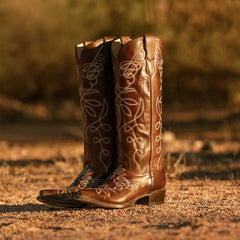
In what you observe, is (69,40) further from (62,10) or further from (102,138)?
(102,138)

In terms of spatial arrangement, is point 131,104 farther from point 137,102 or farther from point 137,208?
point 137,208

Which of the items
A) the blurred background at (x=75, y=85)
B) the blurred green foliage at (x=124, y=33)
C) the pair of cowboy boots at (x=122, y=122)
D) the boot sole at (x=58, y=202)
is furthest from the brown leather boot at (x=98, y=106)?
the blurred green foliage at (x=124, y=33)

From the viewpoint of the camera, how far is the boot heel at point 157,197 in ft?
8.14

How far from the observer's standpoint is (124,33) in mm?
7832

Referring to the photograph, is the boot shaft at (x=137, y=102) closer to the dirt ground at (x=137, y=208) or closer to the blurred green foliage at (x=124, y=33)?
the dirt ground at (x=137, y=208)

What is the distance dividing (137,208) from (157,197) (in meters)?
0.18

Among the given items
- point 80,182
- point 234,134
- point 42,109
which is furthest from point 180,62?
point 80,182

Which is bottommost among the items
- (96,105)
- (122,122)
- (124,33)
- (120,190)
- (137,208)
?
(137,208)

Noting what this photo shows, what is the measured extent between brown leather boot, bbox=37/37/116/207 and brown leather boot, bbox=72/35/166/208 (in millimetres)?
126

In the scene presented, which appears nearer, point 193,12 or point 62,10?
point 193,12

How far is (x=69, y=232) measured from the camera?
1.90 m

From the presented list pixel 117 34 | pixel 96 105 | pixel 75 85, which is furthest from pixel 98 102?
pixel 75 85

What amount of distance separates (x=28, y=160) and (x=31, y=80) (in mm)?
6708

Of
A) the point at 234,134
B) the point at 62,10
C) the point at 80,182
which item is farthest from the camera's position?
the point at 62,10
